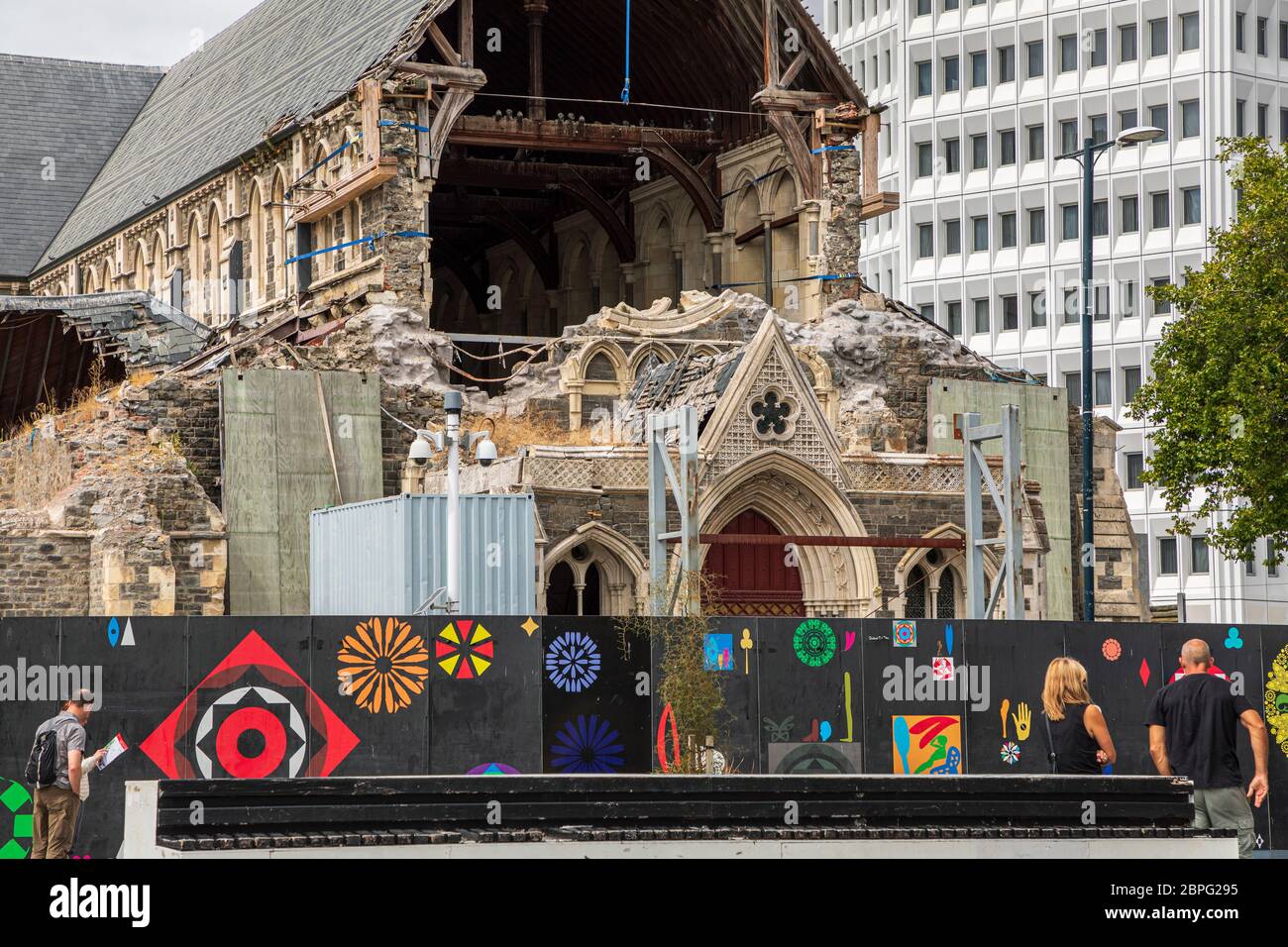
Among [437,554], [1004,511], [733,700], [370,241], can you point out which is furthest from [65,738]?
[370,241]

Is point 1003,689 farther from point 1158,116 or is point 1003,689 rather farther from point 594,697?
point 1158,116

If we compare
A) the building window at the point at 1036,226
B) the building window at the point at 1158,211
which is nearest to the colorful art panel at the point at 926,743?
the building window at the point at 1158,211

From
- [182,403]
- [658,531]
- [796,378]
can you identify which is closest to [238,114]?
[182,403]

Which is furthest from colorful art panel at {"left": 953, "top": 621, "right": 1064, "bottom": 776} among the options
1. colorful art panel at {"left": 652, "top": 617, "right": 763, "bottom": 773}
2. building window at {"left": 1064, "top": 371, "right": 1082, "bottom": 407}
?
building window at {"left": 1064, "top": 371, "right": 1082, "bottom": 407}

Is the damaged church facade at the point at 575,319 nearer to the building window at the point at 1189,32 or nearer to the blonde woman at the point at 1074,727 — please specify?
the blonde woman at the point at 1074,727

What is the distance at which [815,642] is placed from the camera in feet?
70.6

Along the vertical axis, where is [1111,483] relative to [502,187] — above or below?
→ below

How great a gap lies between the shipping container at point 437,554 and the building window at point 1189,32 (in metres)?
52.4

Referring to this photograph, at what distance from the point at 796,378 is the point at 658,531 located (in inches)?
227

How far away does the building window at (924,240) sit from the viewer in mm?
79938

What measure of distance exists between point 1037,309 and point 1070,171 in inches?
204

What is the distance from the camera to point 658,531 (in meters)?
26.8

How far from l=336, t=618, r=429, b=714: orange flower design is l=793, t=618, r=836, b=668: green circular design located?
3898 millimetres

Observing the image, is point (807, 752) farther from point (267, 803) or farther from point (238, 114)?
point (238, 114)
